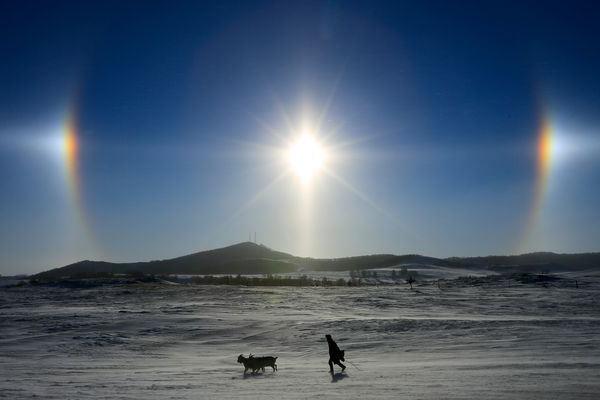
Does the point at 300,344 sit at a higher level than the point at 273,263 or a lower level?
lower

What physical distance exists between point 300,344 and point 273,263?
304ft

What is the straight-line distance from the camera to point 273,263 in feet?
373

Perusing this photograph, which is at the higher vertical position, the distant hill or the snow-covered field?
the distant hill

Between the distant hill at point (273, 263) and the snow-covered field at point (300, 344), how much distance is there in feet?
216

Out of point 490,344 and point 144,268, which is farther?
point 144,268

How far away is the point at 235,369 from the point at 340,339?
712cm

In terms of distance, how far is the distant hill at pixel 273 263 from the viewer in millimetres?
106938

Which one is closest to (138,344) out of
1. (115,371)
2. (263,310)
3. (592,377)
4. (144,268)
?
(115,371)

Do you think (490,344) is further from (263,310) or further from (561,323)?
(263,310)

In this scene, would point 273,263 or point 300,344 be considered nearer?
point 300,344

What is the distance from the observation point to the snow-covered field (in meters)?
11.3

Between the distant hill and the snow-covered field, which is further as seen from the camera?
the distant hill

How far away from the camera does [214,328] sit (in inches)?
1010

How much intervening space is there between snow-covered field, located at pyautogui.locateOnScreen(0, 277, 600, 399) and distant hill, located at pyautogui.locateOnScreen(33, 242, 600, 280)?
65.9 metres
